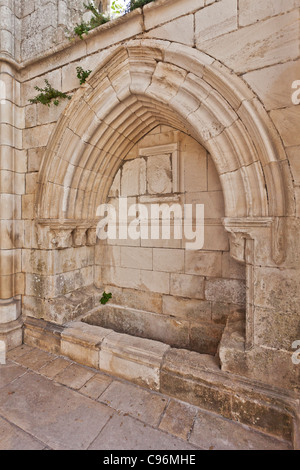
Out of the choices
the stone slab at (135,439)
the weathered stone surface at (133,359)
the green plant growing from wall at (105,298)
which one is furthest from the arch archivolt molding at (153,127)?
the stone slab at (135,439)

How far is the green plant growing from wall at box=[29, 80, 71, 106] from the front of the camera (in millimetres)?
2430

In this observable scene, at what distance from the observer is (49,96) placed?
2.48m

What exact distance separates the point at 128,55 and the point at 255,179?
1821mm

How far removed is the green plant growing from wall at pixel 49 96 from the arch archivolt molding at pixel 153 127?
217mm

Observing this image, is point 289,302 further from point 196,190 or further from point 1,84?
point 1,84

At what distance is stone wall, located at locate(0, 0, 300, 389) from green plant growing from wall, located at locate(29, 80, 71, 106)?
90 mm

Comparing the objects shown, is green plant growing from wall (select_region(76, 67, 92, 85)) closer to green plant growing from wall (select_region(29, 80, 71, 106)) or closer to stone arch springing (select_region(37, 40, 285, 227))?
stone arch springing (select_region(37, 40, 285, 227))

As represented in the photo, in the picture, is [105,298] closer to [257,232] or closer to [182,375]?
[182,375]

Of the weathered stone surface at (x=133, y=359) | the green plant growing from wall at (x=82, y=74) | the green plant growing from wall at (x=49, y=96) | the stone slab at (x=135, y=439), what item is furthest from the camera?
the green plant growing from wall at (x=49, y=96)

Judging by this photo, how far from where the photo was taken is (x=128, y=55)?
6.88 ft

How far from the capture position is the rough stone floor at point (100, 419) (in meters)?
1.44

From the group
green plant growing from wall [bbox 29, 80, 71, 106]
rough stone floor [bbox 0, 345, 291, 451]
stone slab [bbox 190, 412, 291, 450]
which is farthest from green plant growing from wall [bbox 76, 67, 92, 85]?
stone slab [bbox 190, 412, 291, 450]

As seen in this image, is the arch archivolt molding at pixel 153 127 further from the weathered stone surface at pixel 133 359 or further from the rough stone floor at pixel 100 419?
the rough stone floor at pixel 100 419
